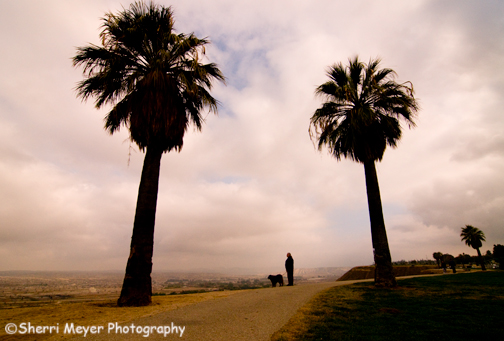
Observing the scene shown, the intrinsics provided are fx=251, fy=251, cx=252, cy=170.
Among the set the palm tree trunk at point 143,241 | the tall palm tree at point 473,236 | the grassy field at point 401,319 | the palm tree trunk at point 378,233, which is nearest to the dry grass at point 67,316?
the palm tree trunk at point 143,241

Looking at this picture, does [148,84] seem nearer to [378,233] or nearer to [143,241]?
[143,241]

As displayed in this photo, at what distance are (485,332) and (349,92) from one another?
10905 mm

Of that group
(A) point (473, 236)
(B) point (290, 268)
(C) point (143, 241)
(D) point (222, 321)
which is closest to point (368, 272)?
(B) point (290, 268)

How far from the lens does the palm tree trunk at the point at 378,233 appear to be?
37.0ft

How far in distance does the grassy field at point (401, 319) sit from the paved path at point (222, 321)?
1.45ft

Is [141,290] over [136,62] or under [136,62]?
under

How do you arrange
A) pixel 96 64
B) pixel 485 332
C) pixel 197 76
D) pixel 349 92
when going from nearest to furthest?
pixel 485 332
pixel 96 64
pixel 197 76
pixel 349 92

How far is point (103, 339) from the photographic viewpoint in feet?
15.2

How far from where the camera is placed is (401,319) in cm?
573

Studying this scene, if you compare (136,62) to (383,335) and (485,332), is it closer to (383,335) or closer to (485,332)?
(383,335)

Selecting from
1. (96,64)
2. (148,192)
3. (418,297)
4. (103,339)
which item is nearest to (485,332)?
(418,297)

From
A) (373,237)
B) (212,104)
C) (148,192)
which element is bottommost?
(373,237)

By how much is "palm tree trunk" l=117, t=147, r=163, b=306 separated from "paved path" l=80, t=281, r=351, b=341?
1.86 meters

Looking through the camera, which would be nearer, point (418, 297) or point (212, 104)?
point (418, 297)
